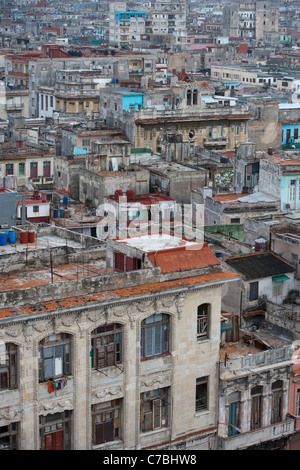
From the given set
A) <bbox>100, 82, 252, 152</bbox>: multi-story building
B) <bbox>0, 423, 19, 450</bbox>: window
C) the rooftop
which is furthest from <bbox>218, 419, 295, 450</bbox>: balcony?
<bbox>100, 82, 252, 152</bbox>: multi-story building

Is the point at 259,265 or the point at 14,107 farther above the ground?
the point at 259,265

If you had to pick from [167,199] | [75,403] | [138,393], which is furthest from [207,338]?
[167,199]

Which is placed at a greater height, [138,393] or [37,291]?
[37,291]

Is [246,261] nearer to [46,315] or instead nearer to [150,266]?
[150,266]

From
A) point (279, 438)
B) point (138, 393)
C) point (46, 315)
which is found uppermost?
point (46, 315)

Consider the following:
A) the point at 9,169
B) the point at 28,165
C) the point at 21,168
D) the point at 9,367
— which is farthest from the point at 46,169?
the point at 9,367

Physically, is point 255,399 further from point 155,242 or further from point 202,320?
point 155,242

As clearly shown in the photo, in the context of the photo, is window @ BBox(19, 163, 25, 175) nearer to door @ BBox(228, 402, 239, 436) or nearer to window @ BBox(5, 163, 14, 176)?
window @ BBox(5, 163, 14, 176)
